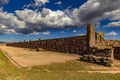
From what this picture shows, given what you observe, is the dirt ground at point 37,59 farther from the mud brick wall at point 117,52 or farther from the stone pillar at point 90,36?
the mud brick wall at point 117,52

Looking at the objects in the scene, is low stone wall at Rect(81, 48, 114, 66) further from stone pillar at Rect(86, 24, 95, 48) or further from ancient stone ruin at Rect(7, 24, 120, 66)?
stone pillar at Rect(86, 24, 95, 48)

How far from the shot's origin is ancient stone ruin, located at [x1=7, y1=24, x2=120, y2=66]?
15.9 m

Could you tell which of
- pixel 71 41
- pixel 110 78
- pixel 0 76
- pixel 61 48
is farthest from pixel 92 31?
pixel 0 76

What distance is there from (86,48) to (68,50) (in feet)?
13.6

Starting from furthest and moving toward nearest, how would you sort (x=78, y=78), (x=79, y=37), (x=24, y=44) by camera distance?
(x=24, y=44)
(x=79, y=37)
(x=78, y=78)

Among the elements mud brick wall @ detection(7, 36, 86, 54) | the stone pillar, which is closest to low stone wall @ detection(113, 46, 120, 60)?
the stone pillar

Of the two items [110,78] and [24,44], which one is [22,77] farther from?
[24,44]

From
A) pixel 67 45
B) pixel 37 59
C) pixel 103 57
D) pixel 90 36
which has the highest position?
pixel 90 36

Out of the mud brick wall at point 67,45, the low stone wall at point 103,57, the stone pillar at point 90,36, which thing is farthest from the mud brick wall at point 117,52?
the mud brick wall at point 67,45

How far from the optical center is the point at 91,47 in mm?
18953

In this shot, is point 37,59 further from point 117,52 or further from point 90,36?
point 117,52

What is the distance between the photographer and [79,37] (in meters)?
22.7

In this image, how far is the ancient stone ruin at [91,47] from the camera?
15.9 meters

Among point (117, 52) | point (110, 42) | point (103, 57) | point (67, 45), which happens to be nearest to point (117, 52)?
point (117, 52)
